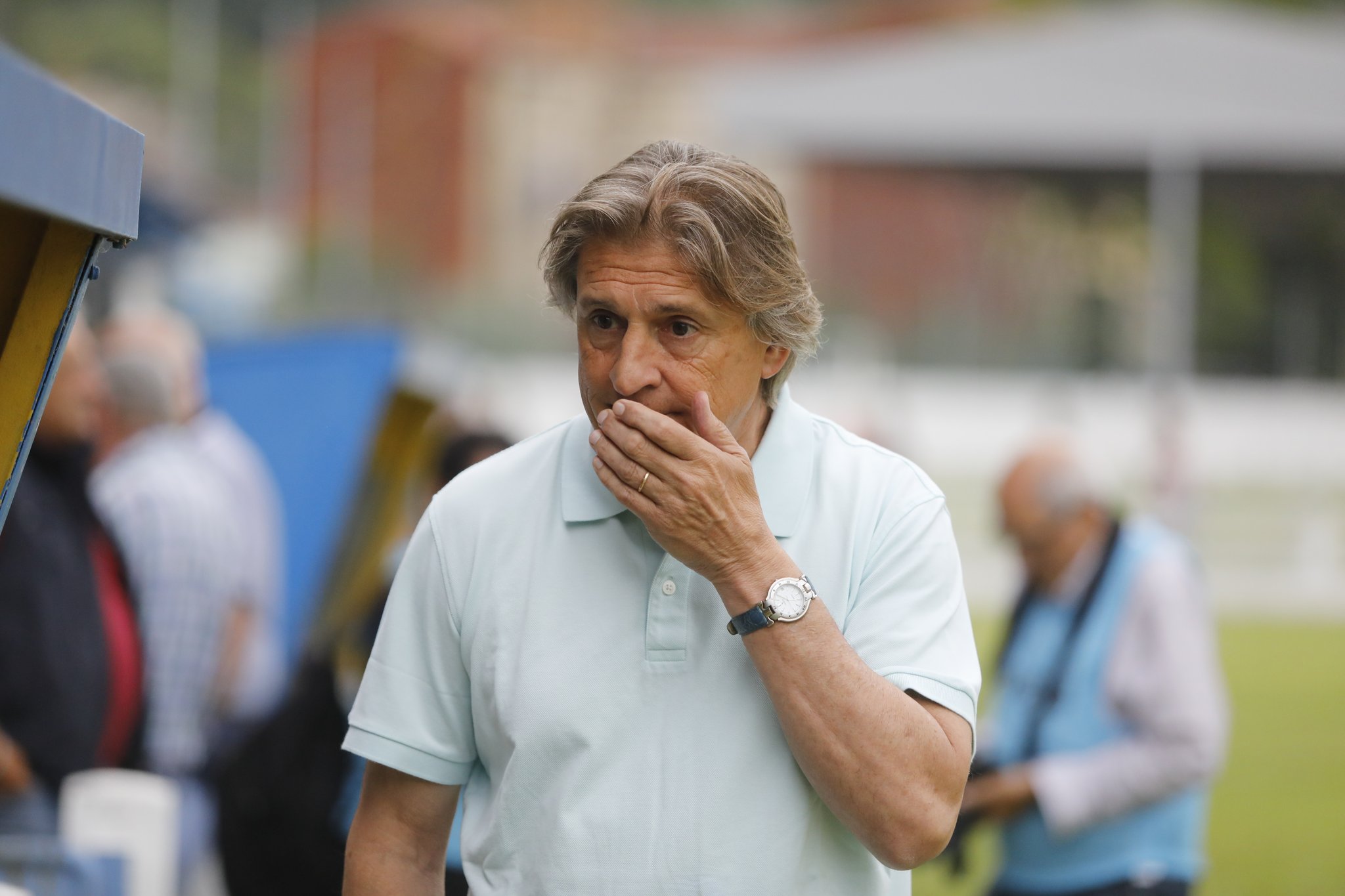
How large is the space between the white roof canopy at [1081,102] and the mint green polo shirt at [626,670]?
26.8 meters

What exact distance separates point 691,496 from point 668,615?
0.65 ft

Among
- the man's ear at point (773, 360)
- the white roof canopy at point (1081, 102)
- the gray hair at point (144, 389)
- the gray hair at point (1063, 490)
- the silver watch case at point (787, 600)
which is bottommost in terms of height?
the silver watch case at point (787, 600)

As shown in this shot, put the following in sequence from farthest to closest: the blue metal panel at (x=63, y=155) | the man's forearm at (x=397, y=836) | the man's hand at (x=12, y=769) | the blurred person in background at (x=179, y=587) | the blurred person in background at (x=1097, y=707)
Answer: the blurred person in background at (x=179, y=587) < the blurred person in background at (x=1097, y=707) < the man's hand at (x=12, y=769) < the man's forearm at (x=397, y=836) < the blue metal panel at (x=63, y=155)

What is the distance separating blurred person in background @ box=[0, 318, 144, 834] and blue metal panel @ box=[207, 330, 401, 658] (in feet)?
8.04

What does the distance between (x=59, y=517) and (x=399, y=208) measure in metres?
46.8

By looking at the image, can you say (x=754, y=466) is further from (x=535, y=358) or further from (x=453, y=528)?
(x=535, y=358)

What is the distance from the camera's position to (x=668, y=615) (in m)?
2.08

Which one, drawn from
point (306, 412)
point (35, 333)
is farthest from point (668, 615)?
point (306, 412)

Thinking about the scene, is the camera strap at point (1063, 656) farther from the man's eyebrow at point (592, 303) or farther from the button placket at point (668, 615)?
the man's eyebrow at point (592, 303)

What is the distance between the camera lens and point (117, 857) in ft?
10.7

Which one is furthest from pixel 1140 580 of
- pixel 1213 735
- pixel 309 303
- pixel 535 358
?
pixel 309 303

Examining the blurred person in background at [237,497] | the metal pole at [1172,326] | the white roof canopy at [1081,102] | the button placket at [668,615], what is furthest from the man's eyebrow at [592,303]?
the white roof canopy at [1081,102]

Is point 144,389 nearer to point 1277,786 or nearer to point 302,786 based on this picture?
point 302,786

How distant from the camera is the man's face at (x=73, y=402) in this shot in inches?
167
